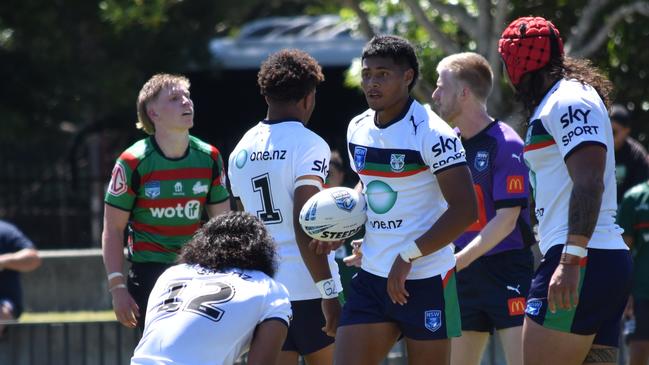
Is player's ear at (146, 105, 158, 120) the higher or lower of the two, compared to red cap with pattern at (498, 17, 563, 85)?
lower

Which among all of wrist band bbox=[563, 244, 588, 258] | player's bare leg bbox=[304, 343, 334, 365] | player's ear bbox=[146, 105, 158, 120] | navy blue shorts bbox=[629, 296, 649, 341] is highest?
player's ear bbox=[146, 105, 158, 120]

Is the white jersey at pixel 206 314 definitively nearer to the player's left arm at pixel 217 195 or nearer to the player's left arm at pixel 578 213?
the player's left arm at pixel 578 213

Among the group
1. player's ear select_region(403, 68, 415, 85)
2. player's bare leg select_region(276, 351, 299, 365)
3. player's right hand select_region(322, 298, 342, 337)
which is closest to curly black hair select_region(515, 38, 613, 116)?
player's ear select_region(403, 68, 415, 85)

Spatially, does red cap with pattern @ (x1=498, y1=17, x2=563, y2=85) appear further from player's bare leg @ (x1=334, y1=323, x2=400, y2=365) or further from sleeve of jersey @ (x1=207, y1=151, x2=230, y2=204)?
sleeve of jersey @ (x1=207, y1=151, x2=230, y2=204)

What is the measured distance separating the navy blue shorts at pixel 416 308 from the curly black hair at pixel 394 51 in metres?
0.92

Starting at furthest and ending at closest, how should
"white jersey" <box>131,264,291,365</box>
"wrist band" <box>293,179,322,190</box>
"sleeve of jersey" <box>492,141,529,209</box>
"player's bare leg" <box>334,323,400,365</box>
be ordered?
"sleeve of jersey" <box>492,141,529,209</box> → "wrist band" <box>293,179,322,190</box> → "player's bare leg" <box>334,323,400,365</box> → "white jersey" <box>131,264,291,365</box>

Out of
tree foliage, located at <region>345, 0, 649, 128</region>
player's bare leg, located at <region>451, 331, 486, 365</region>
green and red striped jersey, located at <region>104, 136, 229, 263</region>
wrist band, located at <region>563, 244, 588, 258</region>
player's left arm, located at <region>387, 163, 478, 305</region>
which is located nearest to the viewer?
wrist band, located at <region>563, 244, 588, 258</region>

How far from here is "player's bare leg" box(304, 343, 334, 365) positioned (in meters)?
6.01

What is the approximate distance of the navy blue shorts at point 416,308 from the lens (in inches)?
216

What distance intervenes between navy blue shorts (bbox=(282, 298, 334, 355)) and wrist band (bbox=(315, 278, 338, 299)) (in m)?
0.20

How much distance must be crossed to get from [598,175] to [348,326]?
1.36 m

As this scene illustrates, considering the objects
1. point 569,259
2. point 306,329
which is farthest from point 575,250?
point 306,329

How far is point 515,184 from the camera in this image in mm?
6445

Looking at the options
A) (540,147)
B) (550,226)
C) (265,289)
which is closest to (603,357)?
(550,226)
